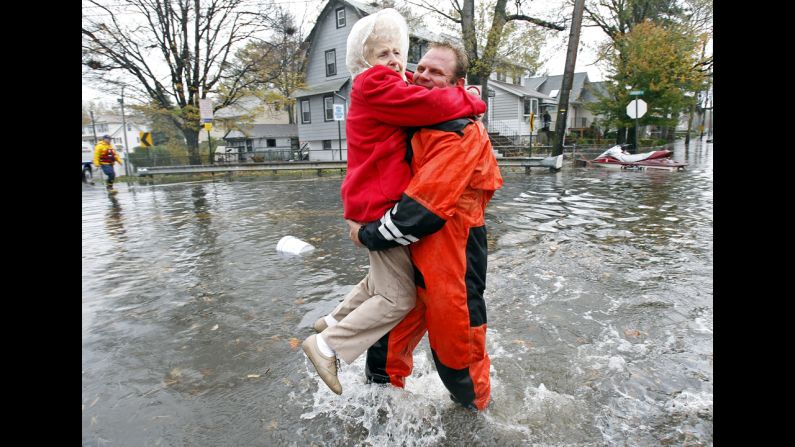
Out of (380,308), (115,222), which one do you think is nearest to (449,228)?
(380,308)

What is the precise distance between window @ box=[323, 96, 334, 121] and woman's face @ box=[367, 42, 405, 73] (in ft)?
109

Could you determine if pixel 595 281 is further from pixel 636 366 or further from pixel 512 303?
pixel 636 366

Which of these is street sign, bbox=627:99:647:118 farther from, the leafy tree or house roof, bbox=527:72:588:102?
house roof, bbox=527:72:588:102

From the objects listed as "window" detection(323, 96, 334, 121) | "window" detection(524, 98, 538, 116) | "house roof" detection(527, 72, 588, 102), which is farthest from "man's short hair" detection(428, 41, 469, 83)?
"house roof" detection(527, 72, 588, 102)

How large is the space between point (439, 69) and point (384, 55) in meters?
0.27

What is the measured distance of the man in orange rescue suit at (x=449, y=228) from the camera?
2035 mm

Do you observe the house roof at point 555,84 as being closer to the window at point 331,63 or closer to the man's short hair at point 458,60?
the window at point 331,63

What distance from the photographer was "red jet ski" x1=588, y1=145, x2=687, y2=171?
1730 cm

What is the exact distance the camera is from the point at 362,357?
10.4 feet
